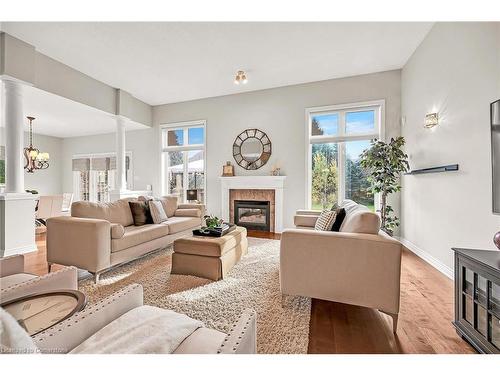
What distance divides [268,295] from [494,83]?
8.51 ft

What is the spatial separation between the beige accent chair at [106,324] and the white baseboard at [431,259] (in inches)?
104

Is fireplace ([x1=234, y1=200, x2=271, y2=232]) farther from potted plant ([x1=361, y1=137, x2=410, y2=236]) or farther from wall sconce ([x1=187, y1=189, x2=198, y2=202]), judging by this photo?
potted plant ([x1=361, y1=137, x2=410, y2=236])

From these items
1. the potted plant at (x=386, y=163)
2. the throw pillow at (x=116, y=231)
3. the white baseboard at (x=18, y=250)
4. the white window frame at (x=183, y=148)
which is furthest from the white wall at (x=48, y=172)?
the potted plant at (x=386, y=163)

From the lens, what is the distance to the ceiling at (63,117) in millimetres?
4101

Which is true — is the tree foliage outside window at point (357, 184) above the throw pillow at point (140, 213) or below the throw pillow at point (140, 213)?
above

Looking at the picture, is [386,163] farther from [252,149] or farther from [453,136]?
[252,149]

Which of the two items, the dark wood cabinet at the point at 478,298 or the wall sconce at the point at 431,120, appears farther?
the wall sconce at the point at 431,120

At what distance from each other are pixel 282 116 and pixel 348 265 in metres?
3.70

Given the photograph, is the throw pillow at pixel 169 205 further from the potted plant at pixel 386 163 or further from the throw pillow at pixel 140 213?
the potted plant at pixel 386 163

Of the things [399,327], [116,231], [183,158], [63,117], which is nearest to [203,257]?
[116,231]

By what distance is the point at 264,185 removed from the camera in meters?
4.76

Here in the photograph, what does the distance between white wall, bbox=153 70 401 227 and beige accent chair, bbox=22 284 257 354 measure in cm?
387

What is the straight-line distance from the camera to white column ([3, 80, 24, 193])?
3.20 m
